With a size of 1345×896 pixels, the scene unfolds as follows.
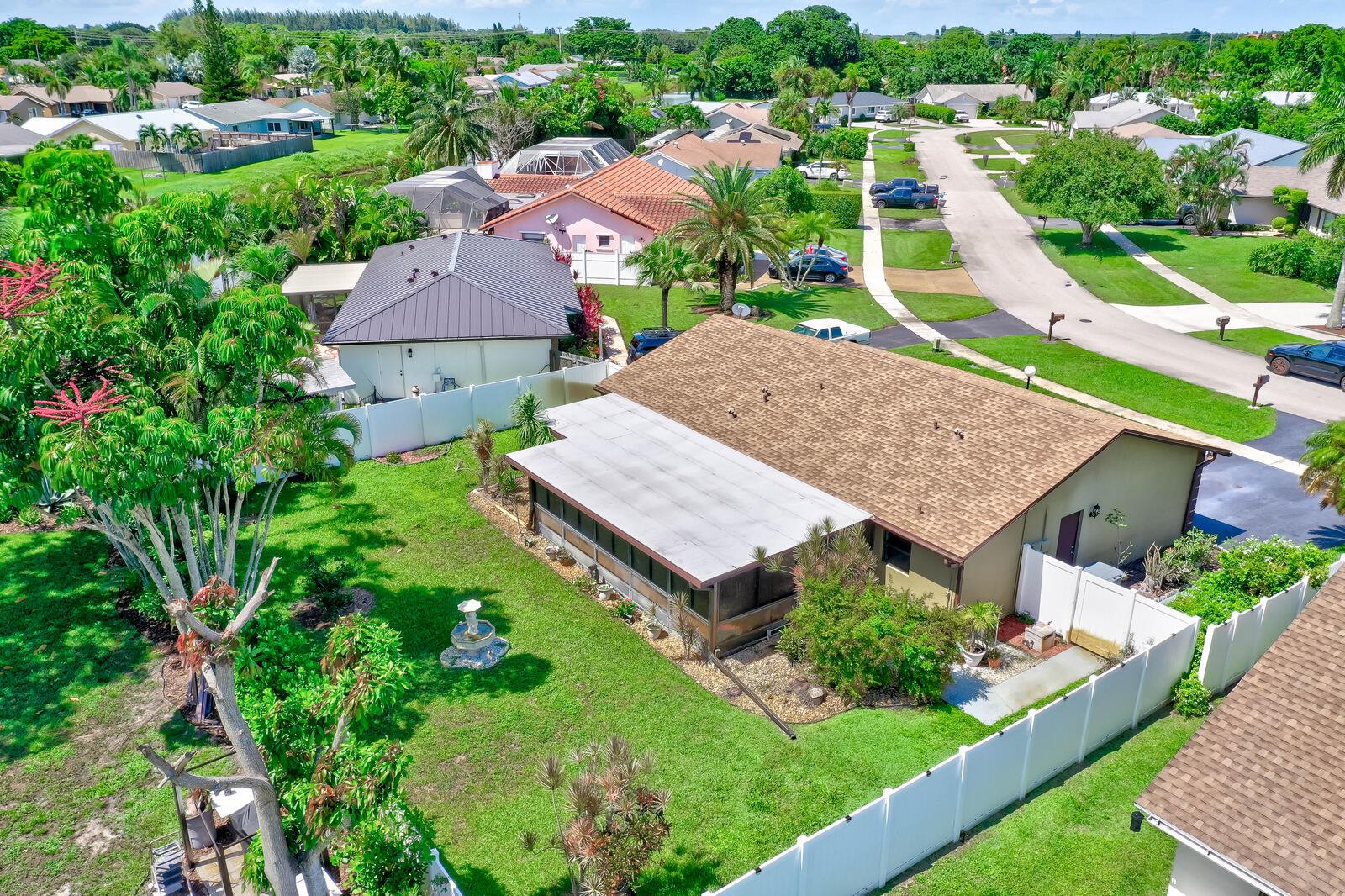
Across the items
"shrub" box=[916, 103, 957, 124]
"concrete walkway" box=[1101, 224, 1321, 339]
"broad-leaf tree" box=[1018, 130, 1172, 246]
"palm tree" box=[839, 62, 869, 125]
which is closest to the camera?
"concrete walkway" box=[1101, 224, 1321, 339]

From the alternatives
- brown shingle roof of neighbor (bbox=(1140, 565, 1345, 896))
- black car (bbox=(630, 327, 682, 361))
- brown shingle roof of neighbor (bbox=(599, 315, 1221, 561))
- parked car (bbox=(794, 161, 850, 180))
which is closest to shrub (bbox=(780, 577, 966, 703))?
brown shingle roof of neighbor (bbox=(599, 315, 1221, 561))

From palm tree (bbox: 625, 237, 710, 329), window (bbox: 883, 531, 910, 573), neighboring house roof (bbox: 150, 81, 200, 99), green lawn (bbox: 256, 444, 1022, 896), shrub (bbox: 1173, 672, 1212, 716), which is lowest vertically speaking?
green lawn (bbox: 256, 444, 1022, 896)

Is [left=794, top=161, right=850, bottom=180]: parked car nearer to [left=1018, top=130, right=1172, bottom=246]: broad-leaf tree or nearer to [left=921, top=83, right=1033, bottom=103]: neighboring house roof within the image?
[left=1018, top=130, right=1172, bottom=246]: broad-leaf tree

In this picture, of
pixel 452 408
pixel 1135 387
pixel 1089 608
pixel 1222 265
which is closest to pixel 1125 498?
pixel 1089 608

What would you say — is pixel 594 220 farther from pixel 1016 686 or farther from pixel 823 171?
pixel 823 171

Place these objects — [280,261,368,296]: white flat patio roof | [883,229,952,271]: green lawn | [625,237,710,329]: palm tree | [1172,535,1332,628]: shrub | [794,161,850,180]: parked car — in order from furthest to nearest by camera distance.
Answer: [794,161,850,180]: parked car < [883,229,952,271]: green lawn < [625,237,710,329]: palm tree < [280,261,368,296]: white flat patio roof < [1172,535,1332,628]: shrub

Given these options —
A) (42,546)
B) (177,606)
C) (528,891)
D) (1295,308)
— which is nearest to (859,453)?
(528,891)

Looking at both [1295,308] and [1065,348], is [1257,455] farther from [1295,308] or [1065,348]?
[1295,308]
